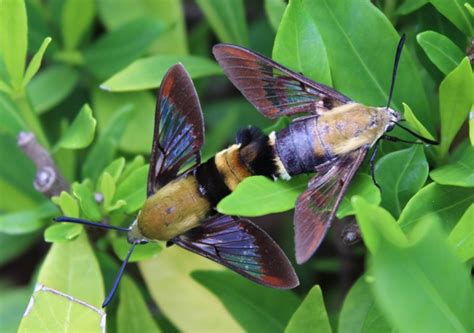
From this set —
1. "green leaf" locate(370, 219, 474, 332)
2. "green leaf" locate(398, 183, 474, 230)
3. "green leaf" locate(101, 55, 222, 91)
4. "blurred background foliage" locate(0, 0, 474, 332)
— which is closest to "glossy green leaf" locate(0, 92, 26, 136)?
"blurred background foliage" locate(0, 0, 474, 332)

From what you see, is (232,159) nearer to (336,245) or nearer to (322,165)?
(322,165)

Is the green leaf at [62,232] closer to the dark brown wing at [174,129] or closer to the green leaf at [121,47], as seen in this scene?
the dark brown wing at [174,129]

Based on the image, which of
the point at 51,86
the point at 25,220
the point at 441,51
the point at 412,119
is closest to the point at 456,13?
the point at 441,51

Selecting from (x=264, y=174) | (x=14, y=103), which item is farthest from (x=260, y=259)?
(x=14, y=103)

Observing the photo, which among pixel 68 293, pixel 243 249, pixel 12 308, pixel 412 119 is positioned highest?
pixel 412 119

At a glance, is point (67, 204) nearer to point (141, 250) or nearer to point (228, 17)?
point (141, 250)

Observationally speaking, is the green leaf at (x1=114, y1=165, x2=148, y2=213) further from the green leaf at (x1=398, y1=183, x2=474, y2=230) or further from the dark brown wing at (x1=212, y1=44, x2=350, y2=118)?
the green leaf at (x1=398, y1=183, x2=474, y2=230)
